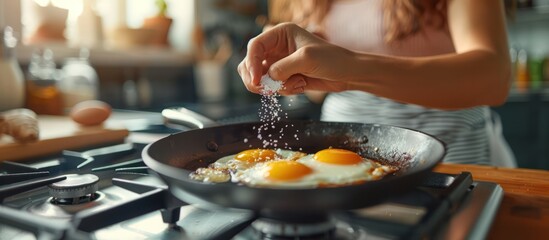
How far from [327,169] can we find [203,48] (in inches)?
96.6

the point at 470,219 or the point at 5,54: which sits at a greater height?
the point at 5,54

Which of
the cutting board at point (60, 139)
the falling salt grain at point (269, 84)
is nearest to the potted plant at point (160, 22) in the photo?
the cutting board at point (60, 139)

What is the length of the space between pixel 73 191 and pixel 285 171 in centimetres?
29

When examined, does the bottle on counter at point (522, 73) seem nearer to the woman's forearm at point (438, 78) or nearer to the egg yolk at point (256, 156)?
the woman's forearm at point (438, 78)

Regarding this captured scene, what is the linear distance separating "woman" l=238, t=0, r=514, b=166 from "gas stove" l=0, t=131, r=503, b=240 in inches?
9.5

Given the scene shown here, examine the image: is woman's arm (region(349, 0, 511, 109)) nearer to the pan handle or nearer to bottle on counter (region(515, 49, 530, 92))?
the pan handle

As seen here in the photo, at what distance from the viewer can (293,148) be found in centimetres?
86

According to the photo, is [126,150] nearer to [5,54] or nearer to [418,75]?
[418,75]

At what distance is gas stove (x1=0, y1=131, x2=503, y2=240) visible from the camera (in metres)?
0.47

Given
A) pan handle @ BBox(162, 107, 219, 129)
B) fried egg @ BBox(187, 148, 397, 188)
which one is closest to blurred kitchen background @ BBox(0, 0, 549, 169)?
pan handle @ BBox(162, 107, 219, 129)

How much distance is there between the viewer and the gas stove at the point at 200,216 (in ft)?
1.54

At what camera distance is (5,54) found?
152 cm

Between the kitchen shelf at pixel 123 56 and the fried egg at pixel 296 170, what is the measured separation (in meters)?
1.54

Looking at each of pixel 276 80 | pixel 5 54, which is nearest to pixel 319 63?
pixel 276 80
